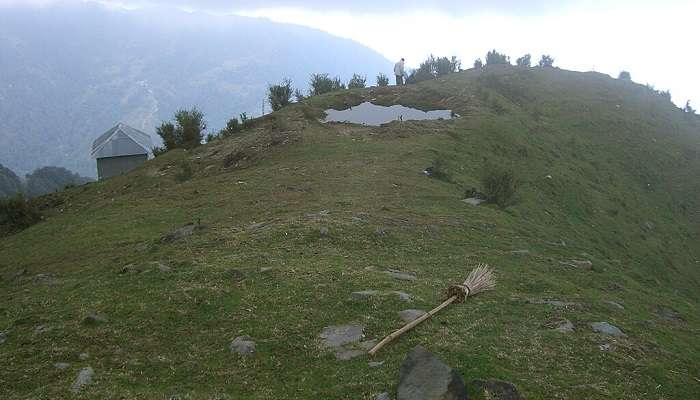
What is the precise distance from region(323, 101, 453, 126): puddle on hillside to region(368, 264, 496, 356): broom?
2262 cm

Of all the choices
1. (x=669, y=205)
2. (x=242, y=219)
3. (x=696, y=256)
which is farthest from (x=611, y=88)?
(x=242, y=219)

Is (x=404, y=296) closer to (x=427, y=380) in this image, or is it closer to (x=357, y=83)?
(x=427, y=380)

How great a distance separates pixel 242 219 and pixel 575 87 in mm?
47489

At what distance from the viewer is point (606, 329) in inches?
441

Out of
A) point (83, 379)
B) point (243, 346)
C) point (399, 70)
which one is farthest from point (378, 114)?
point (83, 379)

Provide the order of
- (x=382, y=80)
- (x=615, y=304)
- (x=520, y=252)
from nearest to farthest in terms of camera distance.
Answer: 1. (x=615, y=304)
2. (x=520, y=252)
3. (x=382, y=80)

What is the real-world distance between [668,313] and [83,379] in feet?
47.3

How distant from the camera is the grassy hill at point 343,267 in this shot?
933cm

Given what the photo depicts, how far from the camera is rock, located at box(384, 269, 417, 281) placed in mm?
13562

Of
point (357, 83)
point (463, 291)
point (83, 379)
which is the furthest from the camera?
point (357, 83)

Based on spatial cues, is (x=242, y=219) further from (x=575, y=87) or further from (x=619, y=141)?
(x=575, y=87)

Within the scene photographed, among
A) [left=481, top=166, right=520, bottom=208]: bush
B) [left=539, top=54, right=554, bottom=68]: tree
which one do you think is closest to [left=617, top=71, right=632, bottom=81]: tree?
[left=539, top=54, right=554, bottom=68]: tree

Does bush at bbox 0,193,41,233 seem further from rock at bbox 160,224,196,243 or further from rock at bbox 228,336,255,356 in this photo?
rock at bbox 228,336,255,356

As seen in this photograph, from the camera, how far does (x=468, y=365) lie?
8875mm
